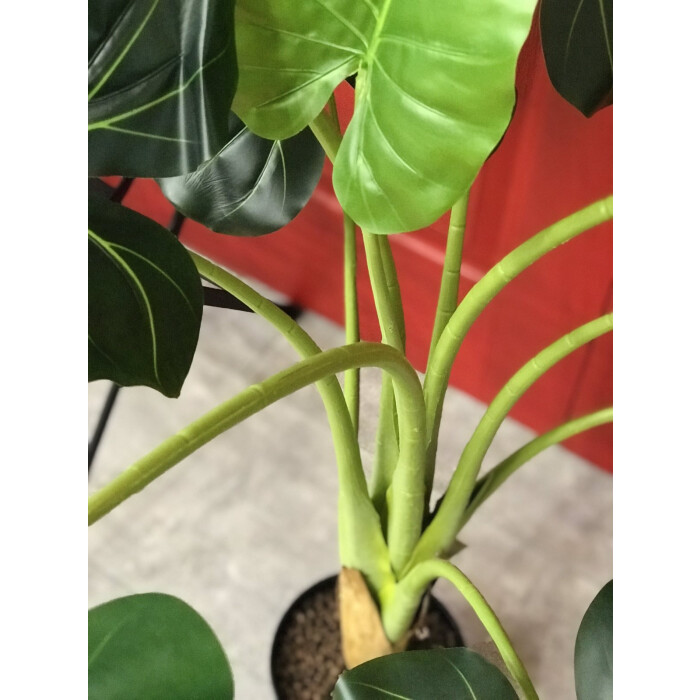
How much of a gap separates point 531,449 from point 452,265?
18cm

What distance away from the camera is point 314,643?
872mm

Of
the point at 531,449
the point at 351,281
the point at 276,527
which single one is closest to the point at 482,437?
the point at 531,449

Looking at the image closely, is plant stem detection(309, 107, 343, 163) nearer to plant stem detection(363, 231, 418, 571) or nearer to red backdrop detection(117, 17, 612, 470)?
plant stem detection(363, 231, 418, 571)

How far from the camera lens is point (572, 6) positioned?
0.43 meters

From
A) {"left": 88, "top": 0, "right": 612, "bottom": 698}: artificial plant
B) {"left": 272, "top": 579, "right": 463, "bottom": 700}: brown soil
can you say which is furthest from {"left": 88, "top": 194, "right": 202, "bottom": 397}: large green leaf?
{"left": 272, "top": 579, "right": 463, "bottom": 700}: brown soil

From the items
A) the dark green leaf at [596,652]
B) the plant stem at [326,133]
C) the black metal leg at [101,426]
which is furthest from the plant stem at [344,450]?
the black metal leg at [101,426]

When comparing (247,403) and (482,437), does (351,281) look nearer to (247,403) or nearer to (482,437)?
(482,437)

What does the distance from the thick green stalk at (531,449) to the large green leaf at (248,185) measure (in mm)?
281

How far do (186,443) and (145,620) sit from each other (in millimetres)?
156

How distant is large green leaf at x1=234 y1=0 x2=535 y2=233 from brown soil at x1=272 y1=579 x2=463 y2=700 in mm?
588
